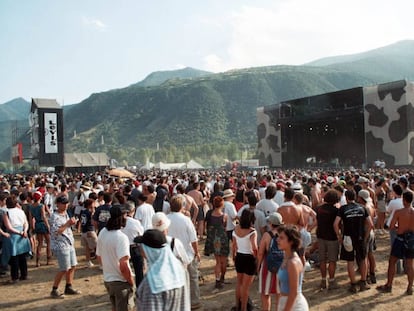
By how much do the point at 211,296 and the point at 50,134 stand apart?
36.7m

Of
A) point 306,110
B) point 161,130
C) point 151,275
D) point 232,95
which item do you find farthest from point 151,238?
point 232,95

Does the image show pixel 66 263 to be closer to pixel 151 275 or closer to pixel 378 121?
pixel 151 275

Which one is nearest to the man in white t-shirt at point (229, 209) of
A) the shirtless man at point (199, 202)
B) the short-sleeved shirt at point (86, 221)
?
the shirtless man at point (199, 202)

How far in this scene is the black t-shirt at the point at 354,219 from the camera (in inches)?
246

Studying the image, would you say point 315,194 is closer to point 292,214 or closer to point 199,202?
point 199,202

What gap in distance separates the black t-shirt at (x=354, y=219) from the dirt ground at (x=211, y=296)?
3.13 feet

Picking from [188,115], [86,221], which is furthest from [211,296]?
[188,115]

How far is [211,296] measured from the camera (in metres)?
6.65

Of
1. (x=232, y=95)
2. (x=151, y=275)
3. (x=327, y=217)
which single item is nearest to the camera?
(x=151, y=275)

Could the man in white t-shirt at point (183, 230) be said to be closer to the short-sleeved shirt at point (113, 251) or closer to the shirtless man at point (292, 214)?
the short-sleeved shirt at point (113, 251)

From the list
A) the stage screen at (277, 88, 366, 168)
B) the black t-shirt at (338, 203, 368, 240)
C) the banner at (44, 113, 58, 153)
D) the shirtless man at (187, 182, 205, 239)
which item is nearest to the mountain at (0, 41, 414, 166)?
the stage screen at (277, 88, 366, 168)

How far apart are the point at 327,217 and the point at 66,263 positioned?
13.3 ft

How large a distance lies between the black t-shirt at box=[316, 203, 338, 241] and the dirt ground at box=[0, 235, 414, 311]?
0.90m

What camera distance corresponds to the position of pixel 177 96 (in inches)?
5925
